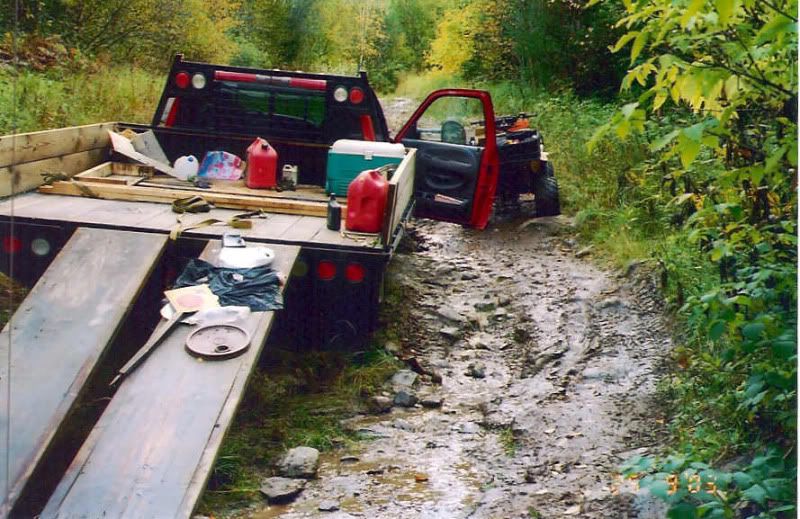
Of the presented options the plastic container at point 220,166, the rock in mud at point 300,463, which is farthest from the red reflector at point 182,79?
the rock in mud at point 300,463

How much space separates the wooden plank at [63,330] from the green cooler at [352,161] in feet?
6.60

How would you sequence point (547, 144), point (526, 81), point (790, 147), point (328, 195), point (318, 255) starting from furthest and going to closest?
point (526, 81)
point (547, 144)
point (328, 195)
point (318, 255)
point (790, 147)

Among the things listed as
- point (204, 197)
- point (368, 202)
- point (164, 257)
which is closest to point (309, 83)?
point (204, 197)

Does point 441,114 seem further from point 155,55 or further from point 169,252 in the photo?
point 169,252

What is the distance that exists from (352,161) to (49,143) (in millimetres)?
2258

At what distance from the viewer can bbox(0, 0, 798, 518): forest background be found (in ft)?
8.82

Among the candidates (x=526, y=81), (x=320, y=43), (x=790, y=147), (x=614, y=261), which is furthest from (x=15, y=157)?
(x=320, y=43)

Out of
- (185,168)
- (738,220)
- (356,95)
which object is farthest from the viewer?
(356,95)

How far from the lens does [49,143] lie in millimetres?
6617

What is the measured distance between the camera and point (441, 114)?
17.2 m

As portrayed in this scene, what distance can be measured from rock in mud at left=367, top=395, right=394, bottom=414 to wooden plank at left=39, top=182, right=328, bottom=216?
1579 mm

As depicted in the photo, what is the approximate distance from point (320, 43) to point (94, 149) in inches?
801

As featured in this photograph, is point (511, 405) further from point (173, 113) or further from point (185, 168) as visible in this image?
point (173, 113)

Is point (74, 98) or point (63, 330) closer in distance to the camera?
point (63, 330)
